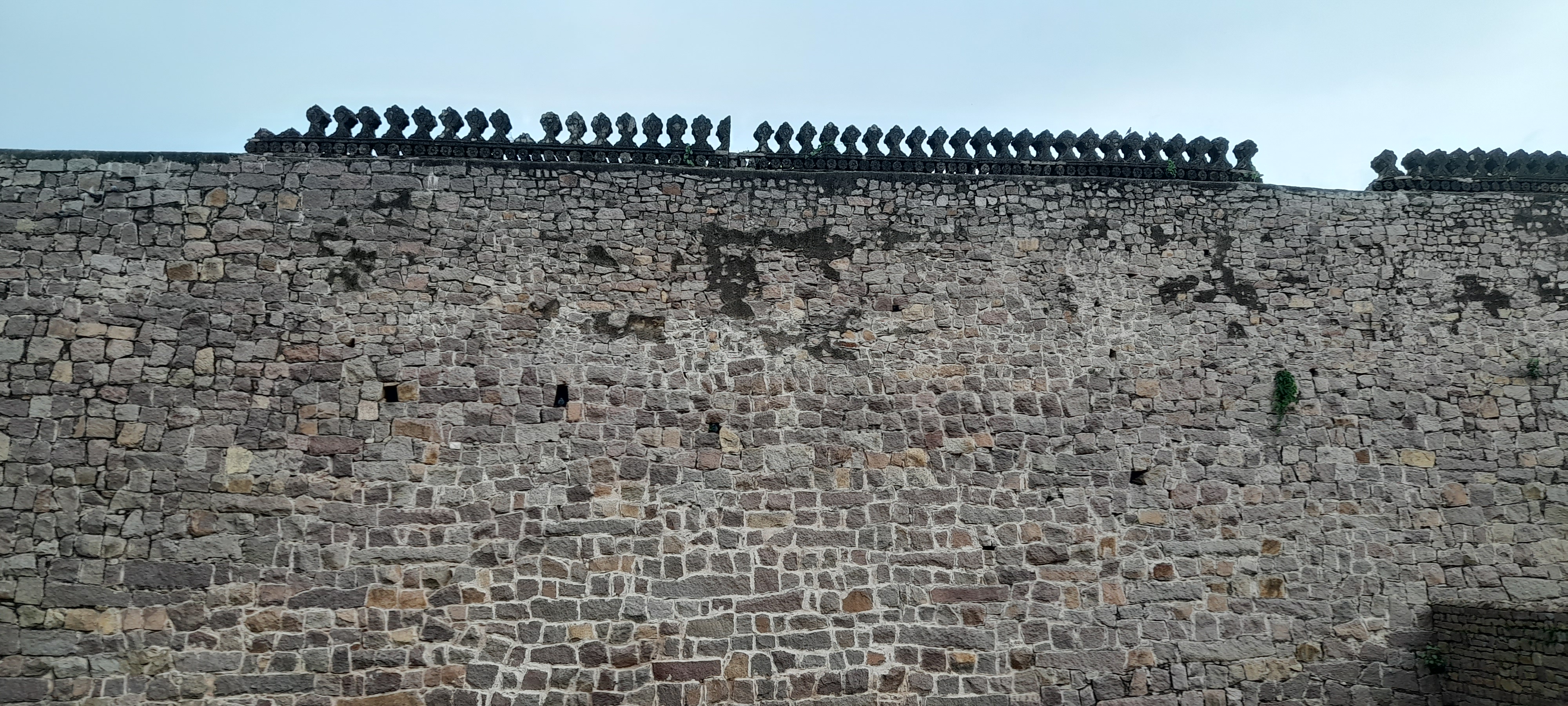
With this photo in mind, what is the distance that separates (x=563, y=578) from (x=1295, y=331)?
599 cm

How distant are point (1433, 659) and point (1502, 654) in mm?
498

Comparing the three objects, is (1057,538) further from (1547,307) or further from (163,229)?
(163,229)

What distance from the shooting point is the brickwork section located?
5672 millimetres

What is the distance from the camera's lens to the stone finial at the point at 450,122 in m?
Result: 6.91

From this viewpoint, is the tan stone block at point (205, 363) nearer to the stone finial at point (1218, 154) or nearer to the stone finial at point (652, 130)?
the stone finial at point (652, 130)

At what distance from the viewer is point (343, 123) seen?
6.84m

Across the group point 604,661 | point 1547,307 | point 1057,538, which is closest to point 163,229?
point 604,661

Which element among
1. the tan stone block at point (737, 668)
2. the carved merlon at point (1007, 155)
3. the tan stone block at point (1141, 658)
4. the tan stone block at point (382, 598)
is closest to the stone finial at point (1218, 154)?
the carved merlon at point (1007, 155)

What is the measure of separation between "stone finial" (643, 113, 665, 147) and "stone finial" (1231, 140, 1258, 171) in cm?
482

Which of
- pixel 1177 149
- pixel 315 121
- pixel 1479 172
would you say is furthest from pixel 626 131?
pixel 1479 172

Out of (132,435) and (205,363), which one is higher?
(205,363)

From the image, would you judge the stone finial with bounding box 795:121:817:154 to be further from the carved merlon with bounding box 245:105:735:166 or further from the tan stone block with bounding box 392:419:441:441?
the tan stone block with bounding box 392:419:441:441

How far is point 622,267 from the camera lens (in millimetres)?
6730

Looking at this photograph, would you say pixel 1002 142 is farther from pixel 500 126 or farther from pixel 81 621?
pixel 81 621
